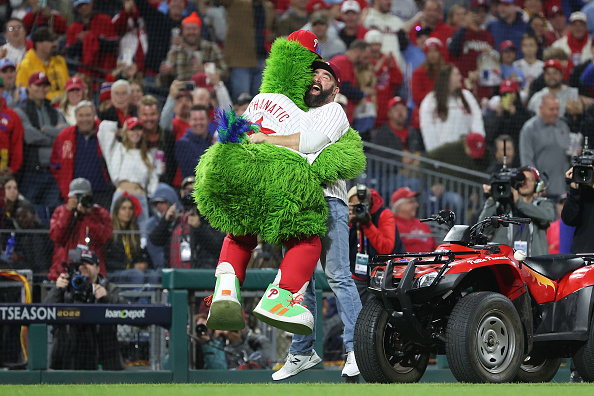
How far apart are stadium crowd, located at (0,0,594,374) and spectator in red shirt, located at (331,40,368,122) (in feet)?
0.07

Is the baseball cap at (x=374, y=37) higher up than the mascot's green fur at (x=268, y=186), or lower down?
higher up

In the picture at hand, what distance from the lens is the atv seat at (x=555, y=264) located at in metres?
5.00

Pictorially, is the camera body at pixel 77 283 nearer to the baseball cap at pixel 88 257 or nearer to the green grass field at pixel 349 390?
the baseball cap at pixel 88 257

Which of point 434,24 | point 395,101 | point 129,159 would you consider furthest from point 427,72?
point 129,159

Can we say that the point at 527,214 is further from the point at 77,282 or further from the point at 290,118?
the point at 77,282

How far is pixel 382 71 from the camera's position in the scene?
12.6 metres

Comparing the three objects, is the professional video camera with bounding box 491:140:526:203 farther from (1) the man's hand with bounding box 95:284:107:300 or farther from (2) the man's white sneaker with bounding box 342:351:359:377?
(1) the man's hand with bounding box 95:284:107:300

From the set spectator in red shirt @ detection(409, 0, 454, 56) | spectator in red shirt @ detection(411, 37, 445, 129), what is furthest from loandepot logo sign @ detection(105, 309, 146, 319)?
spectator in red shirt @ detection(409, 0, 454, 56)

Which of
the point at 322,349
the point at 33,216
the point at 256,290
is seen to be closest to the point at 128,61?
the point at 33,216

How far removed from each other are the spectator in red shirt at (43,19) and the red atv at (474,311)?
785 cm

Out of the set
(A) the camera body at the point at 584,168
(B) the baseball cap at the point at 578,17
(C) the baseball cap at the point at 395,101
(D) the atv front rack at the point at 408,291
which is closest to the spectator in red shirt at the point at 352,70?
(C) the baseball cap at the point at 395,101

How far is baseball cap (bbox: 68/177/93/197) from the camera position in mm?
9250

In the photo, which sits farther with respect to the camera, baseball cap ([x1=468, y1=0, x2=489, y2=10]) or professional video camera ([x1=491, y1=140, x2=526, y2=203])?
baseball cap ([x1=468, y1=0, x2=489, y2=10])

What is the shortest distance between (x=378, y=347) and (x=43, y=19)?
8391 millimetres
